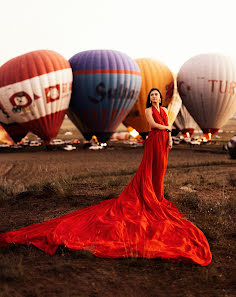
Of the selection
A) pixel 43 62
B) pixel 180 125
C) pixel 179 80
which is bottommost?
pixel 180 125

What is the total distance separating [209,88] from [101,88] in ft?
35.2

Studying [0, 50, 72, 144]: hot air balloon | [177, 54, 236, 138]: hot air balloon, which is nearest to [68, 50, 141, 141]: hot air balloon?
[0, 50, 72, 144]: hot air balloon

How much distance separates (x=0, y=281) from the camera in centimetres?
321

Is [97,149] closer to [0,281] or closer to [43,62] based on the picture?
[43,62]

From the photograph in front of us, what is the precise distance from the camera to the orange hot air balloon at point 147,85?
101 feet

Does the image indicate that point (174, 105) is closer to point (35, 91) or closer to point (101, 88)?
point (101, 88)

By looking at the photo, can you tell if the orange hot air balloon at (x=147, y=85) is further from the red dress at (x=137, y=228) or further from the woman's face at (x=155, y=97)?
the red dress at (x=137, y=228)

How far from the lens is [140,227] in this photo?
459cm

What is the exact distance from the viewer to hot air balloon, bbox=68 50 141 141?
82.2 ft

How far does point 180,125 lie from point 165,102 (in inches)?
425

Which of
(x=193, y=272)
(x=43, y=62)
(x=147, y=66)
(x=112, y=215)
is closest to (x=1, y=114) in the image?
(x=43, y=62)

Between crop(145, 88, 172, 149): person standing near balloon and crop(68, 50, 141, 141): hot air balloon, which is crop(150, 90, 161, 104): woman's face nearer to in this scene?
crop(145, 88, 172, 149): person standing near balloon

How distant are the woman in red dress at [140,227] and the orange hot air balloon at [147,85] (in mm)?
25212

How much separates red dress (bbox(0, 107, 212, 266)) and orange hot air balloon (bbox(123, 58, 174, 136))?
25.2 m
